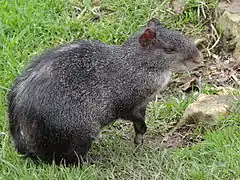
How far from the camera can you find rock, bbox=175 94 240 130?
18.5 ft

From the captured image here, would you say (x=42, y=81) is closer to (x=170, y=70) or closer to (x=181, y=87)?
(x=170, y=70)

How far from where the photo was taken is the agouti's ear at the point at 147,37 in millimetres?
5314

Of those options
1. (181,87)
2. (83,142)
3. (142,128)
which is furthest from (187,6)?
(83,142)

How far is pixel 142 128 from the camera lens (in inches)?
219

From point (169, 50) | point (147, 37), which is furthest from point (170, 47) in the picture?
point (147, 37)

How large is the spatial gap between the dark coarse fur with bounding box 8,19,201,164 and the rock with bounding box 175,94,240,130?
439mm

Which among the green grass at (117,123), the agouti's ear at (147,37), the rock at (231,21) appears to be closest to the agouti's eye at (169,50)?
the agouti's ear at (147,37)

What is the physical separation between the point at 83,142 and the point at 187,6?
2.52m

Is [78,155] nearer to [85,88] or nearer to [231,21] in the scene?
[85,88]

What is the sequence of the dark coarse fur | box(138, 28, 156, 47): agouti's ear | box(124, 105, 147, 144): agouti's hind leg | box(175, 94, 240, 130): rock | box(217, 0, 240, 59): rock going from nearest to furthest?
the dark coarse fur
box(138, 28, 156, 47): agouti's ear
box(124, 105, 147, 144): agouti's hind leg
box(175, 94, 240, 130): rock
box(217, 0, 240, 59): rock

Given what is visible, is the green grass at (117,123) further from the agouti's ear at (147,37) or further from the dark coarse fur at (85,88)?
the agouti's ear at (147,37)

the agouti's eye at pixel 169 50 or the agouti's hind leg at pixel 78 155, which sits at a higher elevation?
the agouti's eye at pixel 169 50

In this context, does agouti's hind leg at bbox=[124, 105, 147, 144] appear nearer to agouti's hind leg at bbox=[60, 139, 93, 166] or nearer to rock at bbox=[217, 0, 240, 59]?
agouti's hind leg at bbox=[60, 139, 93, 166]

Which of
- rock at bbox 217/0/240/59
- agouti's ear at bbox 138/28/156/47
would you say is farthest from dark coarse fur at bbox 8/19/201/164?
rock at bbox 217/0/240/59
